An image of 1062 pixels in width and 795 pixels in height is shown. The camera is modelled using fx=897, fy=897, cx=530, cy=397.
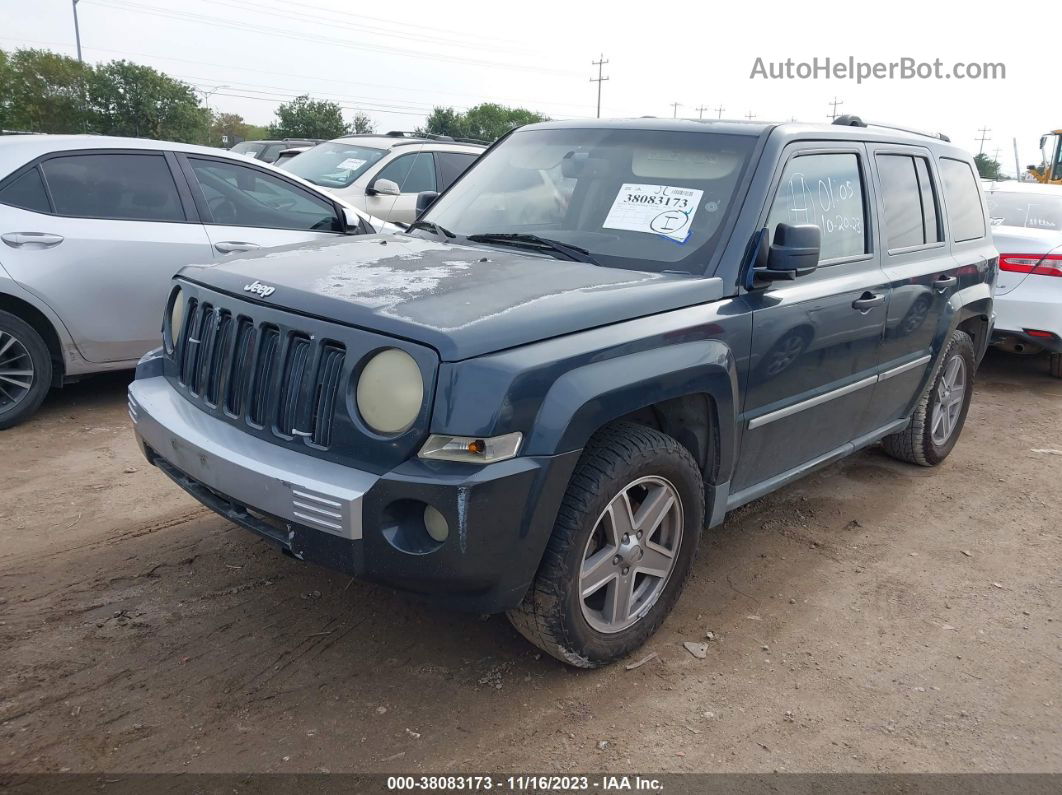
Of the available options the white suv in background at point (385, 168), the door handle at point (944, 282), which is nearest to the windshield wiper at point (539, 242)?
the door handle at point (944, 282)

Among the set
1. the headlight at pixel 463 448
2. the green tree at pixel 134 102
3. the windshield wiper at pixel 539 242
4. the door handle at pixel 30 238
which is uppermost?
the green tree at pixel 134 102

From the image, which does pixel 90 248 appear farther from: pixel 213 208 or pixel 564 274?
pixel 564 274

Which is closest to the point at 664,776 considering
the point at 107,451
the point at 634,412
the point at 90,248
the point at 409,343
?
the point at 634,412

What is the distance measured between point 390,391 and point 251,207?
164 inches

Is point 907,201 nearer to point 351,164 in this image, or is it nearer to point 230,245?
point 230,245

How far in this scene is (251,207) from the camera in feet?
20.6

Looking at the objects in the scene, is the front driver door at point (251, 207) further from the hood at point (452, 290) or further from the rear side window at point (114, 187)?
the hood at point (452, 290)

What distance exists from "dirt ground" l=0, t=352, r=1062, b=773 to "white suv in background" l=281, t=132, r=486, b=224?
556 cm

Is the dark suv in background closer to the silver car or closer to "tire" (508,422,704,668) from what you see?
"tire" (508,422,704,668)

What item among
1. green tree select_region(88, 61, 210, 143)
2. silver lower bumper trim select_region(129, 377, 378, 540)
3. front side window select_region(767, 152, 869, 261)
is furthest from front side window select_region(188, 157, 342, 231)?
green tree select_region(88, 61, 210, 143)

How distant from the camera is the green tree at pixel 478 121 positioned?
6134 cm

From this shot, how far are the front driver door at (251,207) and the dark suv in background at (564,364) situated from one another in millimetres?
2179

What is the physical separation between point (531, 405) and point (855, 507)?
3.02m

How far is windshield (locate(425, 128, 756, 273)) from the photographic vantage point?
3.55m
